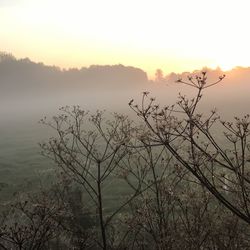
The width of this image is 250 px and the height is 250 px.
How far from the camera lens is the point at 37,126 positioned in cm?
10238

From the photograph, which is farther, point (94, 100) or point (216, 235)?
point (94, 100)

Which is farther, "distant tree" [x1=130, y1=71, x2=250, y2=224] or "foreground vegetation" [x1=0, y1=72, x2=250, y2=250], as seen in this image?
"foreground vegetation" [x1=0, y1=72, x2=250, y2=250]

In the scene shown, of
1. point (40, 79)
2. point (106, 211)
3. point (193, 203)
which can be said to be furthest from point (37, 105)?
point (193, 203)

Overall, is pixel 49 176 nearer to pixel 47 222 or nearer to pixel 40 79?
pixel 47 222

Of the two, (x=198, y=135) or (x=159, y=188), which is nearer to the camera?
(x=198, y=135)

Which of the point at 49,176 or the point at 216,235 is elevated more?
the point at 216,235

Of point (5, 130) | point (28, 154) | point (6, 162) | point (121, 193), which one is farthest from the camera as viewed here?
point (5, 130)

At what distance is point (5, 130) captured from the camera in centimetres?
9962

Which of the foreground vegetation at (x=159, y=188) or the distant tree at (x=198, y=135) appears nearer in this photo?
the distant tree at (x=198, y=135)

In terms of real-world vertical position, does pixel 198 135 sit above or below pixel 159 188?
above

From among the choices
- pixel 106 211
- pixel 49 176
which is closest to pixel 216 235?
pixel 106 211

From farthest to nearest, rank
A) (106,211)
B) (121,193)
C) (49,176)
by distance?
(49,176)
(121,193)
(106,211)

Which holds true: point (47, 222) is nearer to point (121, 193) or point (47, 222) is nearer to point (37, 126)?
point (121, 193)

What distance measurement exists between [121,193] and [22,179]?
1213 centimetres
